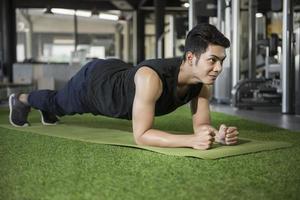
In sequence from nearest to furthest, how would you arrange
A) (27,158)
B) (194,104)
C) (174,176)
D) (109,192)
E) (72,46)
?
(109,192) → (174,176) → (27,158) → (194,104) → (72,46)

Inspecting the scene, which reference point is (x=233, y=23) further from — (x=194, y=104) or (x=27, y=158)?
(x=27, y=158)

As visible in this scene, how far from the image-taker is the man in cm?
182

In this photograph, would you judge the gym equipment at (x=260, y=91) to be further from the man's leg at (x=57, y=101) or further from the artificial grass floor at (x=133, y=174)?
the artificial grass floor at (x=133, y=174)

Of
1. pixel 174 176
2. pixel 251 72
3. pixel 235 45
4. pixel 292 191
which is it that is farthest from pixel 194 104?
pixel 251 72

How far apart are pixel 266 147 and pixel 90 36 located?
1080cm

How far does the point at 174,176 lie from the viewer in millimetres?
1458

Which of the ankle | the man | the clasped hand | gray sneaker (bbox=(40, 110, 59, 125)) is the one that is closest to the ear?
the man

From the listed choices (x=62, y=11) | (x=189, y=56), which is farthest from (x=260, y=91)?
(x=62, y=11)

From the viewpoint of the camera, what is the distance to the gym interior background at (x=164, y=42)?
4.20 m

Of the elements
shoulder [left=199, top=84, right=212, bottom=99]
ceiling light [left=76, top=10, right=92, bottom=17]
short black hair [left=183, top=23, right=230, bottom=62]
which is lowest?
shoulder [left=199, top=84, right=212, bottom=99]

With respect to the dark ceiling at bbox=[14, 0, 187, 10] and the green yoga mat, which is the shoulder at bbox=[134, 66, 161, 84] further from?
the dark ceiling at bbox=[14, 0, 187, 10]

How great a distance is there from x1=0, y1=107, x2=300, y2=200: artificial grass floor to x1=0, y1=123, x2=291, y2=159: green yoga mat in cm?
5

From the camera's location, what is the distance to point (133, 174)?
1.49 m

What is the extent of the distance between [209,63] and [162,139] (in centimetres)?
37
